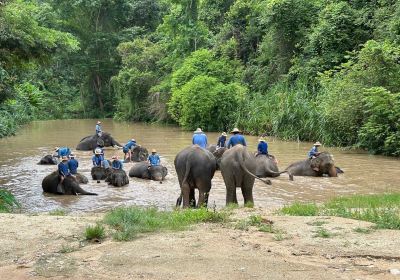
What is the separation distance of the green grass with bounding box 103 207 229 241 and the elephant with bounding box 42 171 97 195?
6.37m

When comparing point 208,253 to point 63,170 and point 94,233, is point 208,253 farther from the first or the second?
point 63,170

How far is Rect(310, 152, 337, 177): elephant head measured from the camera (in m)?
17.3

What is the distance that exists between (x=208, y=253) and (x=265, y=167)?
10951mm

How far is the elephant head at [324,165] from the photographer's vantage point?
1730 centimetres

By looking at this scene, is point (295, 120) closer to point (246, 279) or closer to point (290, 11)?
point (290, 11)

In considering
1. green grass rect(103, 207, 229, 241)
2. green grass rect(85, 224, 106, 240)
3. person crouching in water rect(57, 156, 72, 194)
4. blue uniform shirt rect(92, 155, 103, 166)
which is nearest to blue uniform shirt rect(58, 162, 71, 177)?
person crouching in water rect(57, 156, 72, 194)

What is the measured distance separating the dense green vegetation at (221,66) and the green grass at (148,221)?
8423 mm

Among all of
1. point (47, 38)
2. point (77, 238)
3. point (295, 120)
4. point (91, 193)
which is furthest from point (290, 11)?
point (77, 238)

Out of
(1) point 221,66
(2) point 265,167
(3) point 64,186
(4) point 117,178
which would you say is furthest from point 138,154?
(1) point 221,66

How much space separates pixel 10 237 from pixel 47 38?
10.3m

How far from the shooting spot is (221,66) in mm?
38812

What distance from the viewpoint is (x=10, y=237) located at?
7434 mm

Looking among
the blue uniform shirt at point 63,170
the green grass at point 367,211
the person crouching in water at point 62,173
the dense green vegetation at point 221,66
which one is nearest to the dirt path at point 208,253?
the green grass at point 367,211

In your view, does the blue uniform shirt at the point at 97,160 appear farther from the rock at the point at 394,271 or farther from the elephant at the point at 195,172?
the rock at the point at 394,271
